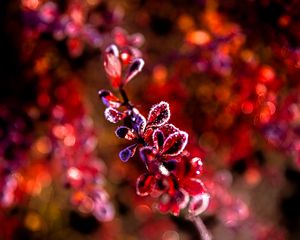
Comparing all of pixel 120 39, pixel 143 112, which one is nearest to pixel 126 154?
pixel 120 39

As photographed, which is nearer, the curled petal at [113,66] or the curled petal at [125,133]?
the curled petal at [125,133]

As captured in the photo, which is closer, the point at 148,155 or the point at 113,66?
the point at 148,155

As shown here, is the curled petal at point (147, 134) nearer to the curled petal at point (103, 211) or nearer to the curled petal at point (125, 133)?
the curled petal at point (125, 133)

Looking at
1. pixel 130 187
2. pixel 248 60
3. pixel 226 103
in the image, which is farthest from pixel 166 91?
pixel 130 187

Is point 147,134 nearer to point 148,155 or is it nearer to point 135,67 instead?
point 148,155

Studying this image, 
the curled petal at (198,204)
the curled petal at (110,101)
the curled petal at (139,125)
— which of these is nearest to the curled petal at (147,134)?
the curled petal at (139,125)

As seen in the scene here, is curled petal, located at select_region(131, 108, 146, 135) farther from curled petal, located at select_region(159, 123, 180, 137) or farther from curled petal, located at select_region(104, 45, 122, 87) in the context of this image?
curled petal, located at select_region(104, 45, 122, 87)
